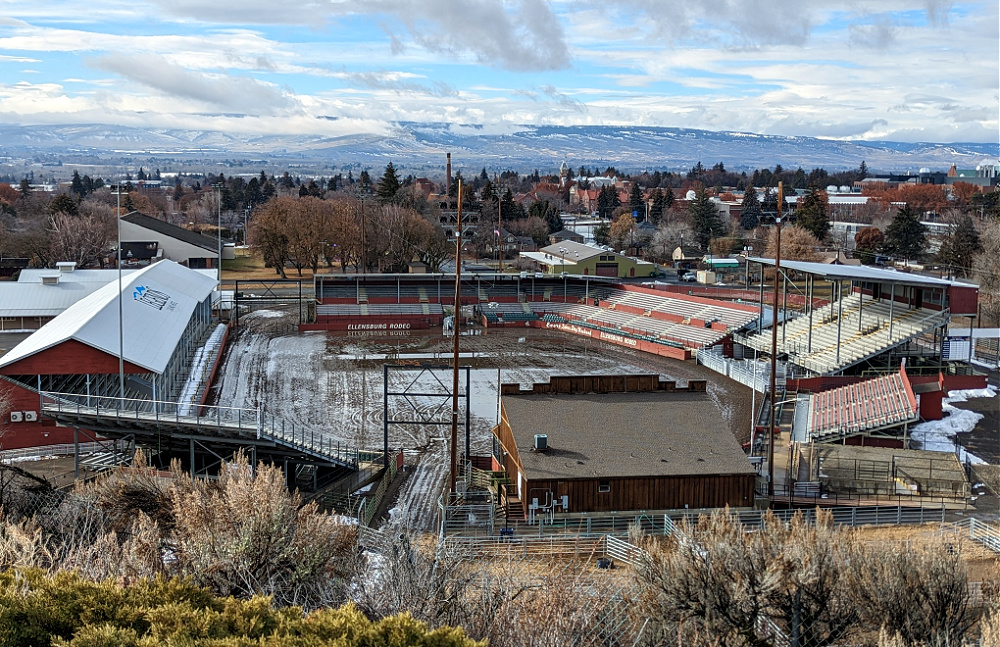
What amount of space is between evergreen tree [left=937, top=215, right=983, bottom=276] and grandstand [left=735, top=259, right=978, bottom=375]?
30569mm

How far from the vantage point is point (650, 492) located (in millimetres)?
22375

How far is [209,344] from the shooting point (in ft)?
153

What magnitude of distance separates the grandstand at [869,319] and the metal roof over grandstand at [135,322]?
910 inches

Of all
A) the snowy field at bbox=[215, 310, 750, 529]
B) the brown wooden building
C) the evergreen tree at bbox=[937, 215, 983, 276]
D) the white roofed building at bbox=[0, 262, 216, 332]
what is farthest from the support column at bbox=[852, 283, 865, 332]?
the white roofed building at bbox=[0, 262, 216, 332]

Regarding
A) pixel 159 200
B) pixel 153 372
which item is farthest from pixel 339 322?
pixel 159 200

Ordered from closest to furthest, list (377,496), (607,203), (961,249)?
(377,496), (961,249), (607,203)

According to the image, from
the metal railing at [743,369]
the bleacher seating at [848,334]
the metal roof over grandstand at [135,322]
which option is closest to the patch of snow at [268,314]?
the metal roof over grandstand at [135,322]

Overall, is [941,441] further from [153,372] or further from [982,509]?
[153,372]

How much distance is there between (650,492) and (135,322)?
823 inches

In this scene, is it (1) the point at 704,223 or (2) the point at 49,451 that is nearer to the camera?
(2) the point at 49,451

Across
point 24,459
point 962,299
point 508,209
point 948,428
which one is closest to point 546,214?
point 508,209

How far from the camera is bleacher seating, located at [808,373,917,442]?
1207 inches

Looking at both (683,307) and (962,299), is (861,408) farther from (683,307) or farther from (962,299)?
(683,307)

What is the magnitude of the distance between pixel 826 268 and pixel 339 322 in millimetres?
27401
